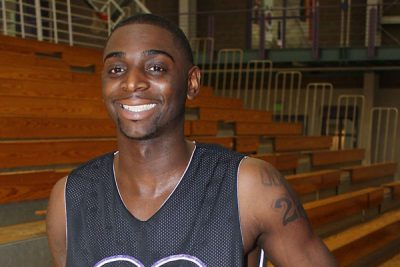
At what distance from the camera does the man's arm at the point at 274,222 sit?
0.94 m

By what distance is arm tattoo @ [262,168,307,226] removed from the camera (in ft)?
3.12

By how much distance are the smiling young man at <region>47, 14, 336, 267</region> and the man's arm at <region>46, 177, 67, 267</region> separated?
25 millimetres

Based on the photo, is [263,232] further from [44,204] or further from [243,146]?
[243,146]

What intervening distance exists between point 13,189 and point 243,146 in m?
2.30

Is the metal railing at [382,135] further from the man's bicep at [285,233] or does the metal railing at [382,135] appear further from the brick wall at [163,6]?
the man's bicep at [285,233]

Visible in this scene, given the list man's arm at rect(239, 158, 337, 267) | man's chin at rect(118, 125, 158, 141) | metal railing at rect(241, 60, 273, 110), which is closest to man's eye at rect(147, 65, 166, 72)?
man's chin at rect(118, 125, 158, 141)

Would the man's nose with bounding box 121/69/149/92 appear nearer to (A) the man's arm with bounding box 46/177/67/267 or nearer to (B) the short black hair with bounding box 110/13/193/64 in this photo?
(B) the short black hair with bounding box 110/13/193/64

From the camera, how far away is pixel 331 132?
8.33 metres

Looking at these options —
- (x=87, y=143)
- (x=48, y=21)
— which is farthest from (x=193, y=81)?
(x=48, y=21)

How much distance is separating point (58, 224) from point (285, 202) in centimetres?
43

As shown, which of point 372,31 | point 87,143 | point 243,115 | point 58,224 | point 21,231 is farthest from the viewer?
point 372,31

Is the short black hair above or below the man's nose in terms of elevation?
above

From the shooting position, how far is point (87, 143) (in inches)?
110

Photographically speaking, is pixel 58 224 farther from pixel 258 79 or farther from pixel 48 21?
pixel 258 79
